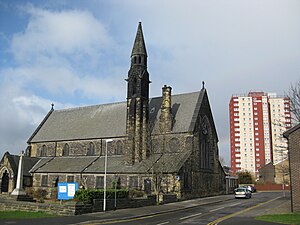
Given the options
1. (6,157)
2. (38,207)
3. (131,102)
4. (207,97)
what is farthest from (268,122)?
(38,207)

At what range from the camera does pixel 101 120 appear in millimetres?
54500

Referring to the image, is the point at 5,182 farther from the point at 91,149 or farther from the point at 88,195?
the point at 88,195

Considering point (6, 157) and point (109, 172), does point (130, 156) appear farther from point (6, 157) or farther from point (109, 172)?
point (6, 157)

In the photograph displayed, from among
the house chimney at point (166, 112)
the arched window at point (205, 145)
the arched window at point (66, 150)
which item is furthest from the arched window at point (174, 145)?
the arched window at point (66, 150)

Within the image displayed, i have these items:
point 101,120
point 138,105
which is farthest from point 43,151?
point 138,105

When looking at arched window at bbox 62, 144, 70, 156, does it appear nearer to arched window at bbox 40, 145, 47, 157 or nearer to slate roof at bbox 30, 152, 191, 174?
slate roof at bbox 30, 152, 191, 174

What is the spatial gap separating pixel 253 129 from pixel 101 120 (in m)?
86.5

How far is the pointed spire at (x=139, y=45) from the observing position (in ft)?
156

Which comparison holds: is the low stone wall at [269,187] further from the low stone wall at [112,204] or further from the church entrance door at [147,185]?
the low stone wall at [112,204]

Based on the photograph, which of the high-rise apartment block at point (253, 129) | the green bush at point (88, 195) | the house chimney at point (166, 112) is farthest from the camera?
the high-rise apartment block at point (253, 129)

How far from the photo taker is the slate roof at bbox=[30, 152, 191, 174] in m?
40.0

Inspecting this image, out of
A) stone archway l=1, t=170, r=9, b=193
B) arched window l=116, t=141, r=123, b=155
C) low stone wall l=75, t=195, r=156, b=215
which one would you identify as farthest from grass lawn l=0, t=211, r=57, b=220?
stone archway l=1, t=170, r=9, b=193

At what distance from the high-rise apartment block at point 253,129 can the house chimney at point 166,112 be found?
8626 centimetres

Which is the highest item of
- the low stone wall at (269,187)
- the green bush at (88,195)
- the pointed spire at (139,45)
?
the pointed spire at (139,45)
